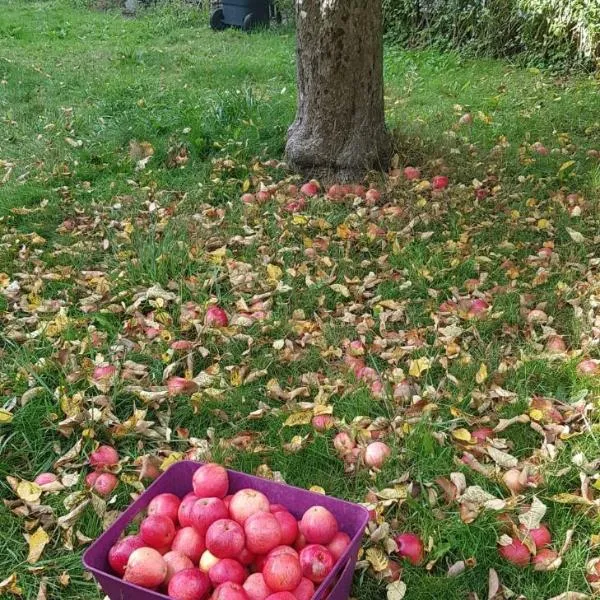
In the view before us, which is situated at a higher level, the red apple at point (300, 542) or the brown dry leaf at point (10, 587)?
the red apple at point (300, 542)

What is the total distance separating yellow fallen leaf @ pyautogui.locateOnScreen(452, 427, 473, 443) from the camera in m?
2.50

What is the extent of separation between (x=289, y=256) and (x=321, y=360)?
3.04 feet

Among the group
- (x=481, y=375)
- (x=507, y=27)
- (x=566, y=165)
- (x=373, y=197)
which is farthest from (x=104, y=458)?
(x=507, y=27)

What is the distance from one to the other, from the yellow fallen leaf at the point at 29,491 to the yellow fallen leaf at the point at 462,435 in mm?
1520

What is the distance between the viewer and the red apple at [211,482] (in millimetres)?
2033

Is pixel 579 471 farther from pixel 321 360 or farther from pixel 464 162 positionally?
pixel 464 162

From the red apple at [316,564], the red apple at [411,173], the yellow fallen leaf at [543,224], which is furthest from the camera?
the red apple at [411,173]

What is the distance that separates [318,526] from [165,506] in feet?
1.54

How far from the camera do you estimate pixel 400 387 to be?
2791 millimetres

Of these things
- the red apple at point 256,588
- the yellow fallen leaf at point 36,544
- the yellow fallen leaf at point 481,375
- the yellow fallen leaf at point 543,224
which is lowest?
the yellow fallen leaf at point 36,544

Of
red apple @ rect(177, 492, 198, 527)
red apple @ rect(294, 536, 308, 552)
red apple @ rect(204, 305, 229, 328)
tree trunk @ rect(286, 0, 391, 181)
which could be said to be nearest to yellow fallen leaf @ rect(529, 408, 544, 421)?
red apple @ rect(294, 536, 308, 552)

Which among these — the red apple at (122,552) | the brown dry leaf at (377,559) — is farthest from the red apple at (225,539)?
the brown dry leaf at (377,559)

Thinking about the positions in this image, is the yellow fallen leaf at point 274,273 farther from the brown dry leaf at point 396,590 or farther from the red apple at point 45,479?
the brown dry leaf at point 396,590

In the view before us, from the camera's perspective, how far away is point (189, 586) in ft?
5.76
